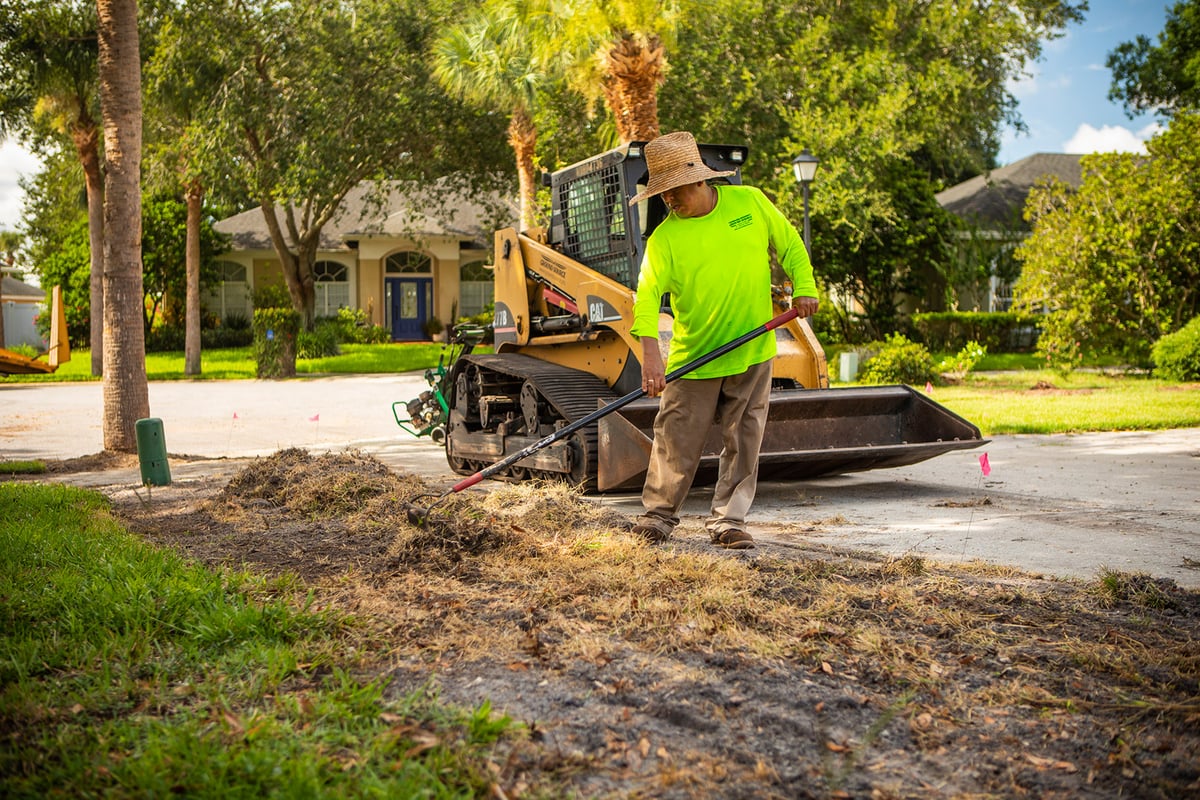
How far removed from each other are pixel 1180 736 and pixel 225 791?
8.85ft

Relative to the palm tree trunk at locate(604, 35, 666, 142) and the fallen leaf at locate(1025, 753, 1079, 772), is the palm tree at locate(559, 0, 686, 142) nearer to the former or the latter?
the palm tree trunk at locate(604, 35, 666, 142)

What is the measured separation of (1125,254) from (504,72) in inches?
486

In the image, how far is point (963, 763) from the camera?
3.23 metres

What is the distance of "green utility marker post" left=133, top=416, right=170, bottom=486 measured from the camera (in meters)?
9.38

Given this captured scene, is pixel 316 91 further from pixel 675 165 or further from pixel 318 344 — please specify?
pixel 675 165

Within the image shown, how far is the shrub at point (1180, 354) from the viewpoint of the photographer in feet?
58.2

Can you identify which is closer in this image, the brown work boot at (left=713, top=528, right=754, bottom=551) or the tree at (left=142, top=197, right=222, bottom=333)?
the brown work boot at (left=713, top=528, right=754, bottom=551)

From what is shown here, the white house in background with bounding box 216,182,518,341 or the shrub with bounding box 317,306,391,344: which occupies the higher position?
the white house in background with bounding box 216,182,518,341

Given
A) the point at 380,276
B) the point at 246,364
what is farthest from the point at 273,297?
the point at 246,364

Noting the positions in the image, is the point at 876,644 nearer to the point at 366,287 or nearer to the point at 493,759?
the point at 493,759

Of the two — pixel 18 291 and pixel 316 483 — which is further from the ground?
pixel 18 291

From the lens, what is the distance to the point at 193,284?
26.2m

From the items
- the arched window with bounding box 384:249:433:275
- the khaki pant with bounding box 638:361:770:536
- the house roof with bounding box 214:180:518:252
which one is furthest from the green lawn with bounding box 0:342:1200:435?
the arched window with bounding box 384:249:433:275

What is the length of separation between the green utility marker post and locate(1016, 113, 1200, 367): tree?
15.2 m
